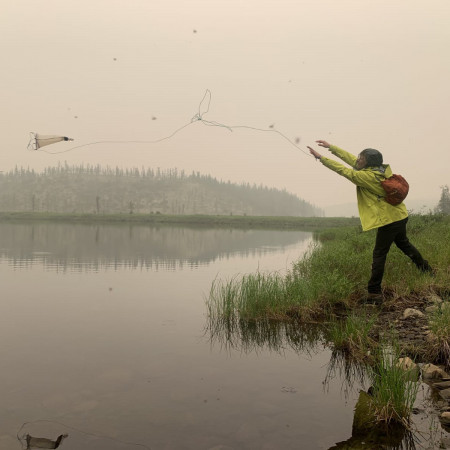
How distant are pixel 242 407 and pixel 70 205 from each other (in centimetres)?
19471

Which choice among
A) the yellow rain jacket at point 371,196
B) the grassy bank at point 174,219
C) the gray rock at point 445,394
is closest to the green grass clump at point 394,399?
the gray rock at point 445,394

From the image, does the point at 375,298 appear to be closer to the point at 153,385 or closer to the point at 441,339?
the point at 441,339

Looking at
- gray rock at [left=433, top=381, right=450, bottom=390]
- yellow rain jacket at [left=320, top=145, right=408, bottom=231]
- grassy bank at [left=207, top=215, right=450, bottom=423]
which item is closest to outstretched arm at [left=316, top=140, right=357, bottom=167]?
yellow rain jacket at [left=320, top=145, right=408, bottom=231]

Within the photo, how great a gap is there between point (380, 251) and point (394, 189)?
4.42 ft

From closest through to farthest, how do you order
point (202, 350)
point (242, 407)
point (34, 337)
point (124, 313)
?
1. point (242, 407)
2. point (202, 350)
3. point (34, 337)
4. point (124, 313)

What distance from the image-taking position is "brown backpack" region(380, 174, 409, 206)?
814 cm

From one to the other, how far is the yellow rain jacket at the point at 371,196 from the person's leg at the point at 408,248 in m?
0.38

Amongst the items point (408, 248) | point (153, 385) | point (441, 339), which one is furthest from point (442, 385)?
point (408, 248)

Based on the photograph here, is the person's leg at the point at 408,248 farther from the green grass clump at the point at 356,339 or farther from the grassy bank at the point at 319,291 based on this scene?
the green grass clump at the point at 356,339

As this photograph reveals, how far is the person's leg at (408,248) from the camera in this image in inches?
344

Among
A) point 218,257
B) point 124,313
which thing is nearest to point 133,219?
point 218,257

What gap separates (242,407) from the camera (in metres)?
5.15

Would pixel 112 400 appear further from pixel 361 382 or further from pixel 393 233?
pixel 393 233

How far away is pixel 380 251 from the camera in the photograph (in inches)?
344
